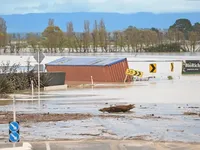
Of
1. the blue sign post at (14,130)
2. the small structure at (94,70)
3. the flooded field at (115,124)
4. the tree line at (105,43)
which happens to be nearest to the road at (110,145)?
the flooded field at (115,124)

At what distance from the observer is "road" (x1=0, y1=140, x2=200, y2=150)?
13.3 metres

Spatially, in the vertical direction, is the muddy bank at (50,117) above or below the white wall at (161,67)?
above

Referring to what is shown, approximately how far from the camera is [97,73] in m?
53.3

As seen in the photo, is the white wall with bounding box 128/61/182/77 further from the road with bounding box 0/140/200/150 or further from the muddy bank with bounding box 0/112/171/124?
the road with bounding box 0/140/200/150

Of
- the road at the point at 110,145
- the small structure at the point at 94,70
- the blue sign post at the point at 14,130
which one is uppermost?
the blue sign post at the point at 14,130

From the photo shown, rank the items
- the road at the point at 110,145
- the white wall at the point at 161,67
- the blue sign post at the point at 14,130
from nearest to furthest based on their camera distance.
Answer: the blue sign post at the point at 14,130 → the road at the point at 110,145 → the white wall at the point at 161,67

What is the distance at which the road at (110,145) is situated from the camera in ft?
43.6

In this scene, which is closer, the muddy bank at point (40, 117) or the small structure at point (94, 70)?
the muddy bank at point (40, 117)

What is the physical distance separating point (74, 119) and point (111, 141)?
4.93m

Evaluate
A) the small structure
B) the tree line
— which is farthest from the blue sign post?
the tree line

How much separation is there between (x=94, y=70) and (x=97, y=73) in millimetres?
410

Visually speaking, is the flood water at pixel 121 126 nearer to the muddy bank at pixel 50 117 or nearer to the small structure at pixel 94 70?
the muddy bank at pixel 50 117

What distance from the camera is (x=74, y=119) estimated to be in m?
19.2

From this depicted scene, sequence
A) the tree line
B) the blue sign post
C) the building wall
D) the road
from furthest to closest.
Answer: the tree line < the building wall < the road < the blue sign post
